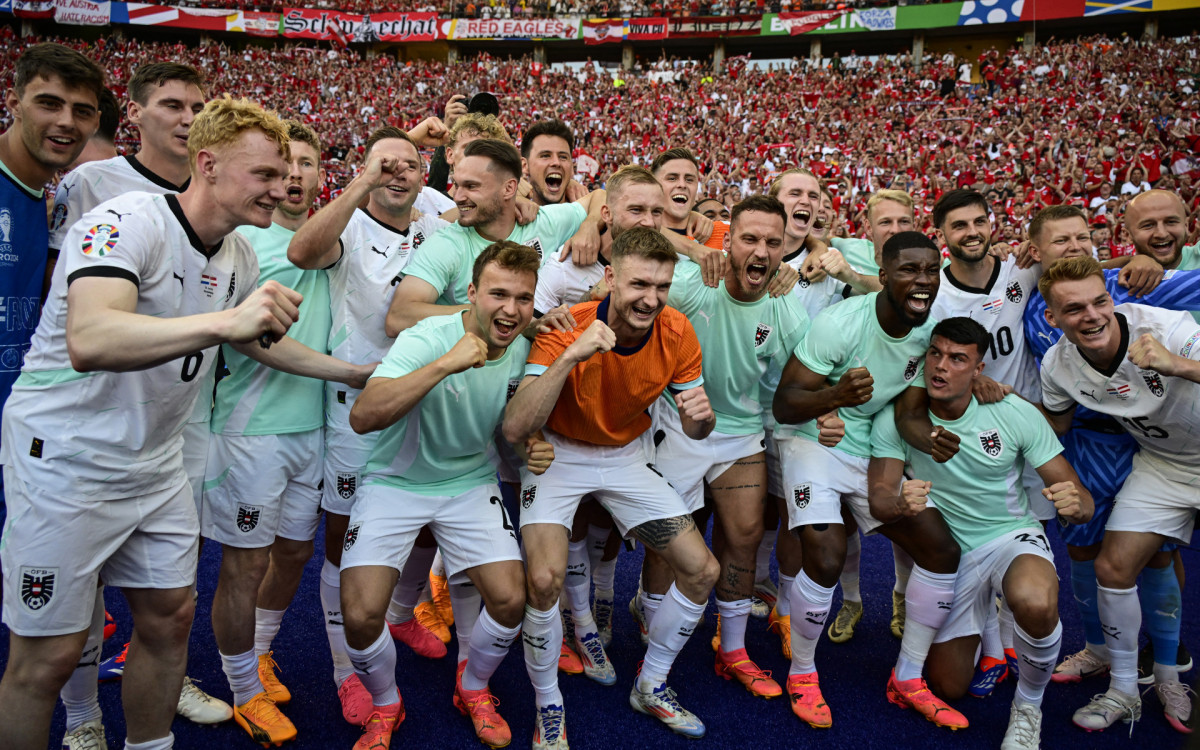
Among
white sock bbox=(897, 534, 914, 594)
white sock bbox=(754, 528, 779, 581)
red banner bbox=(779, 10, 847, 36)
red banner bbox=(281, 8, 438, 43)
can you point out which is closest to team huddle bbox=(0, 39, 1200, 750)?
white sock bbox=(897, 534, 914, 594)

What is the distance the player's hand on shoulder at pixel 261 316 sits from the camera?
6.78ft

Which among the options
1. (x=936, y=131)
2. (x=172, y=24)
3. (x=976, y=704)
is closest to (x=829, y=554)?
(x=976, y=704)

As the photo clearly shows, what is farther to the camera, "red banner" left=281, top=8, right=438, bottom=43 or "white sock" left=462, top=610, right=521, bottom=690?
"red banner" left=281, top=8, right=438, bottom=43

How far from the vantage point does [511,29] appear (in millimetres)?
32812

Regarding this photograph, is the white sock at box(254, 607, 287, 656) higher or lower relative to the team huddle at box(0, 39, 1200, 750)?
lower

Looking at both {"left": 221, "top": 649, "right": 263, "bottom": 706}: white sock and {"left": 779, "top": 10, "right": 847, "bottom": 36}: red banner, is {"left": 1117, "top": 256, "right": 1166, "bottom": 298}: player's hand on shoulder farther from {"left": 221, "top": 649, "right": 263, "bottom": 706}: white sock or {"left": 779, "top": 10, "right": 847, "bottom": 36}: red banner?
{"left": 779, "top": 10, "right": 847, "bottom": 36}: red banner

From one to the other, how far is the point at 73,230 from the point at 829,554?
140 inches

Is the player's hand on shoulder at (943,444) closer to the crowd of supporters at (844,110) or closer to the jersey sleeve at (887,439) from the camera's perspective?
the jersey sleeve at (887,439)

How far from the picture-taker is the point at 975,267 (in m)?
4.56

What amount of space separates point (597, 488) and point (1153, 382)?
288 centimetres

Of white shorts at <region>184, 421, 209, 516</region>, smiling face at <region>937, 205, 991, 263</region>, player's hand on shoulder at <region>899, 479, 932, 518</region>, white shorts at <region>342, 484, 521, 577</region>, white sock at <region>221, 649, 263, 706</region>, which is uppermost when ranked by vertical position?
smiling face at <region>937, 205, 991, 263</region>

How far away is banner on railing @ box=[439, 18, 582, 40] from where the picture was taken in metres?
32.3

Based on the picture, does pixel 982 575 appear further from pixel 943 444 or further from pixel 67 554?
pixel 67 554

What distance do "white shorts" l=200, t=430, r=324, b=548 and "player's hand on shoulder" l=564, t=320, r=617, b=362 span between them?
4.95ft
